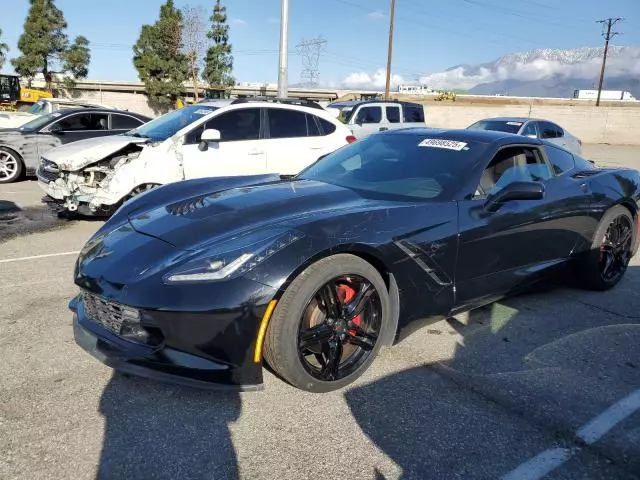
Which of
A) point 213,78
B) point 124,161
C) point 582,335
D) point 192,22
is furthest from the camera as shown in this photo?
point 213,78

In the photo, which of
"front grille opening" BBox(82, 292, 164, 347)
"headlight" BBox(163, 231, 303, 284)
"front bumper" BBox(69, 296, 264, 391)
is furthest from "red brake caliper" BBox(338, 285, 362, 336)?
"front grille opening" BBox(82, 292, 164, 347)

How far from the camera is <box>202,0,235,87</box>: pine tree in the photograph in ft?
145

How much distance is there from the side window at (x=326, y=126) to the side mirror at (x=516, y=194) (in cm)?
521

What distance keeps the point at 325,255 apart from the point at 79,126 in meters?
8.98

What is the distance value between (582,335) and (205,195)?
288cm

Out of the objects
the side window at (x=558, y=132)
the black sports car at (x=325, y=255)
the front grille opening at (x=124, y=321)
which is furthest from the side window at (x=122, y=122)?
the side window at (x=558, y=132)

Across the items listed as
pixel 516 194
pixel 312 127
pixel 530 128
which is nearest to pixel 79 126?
pixel 312 127

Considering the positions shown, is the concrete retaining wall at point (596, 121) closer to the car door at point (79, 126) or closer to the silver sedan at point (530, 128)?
the silver sedan at point (530, 128)

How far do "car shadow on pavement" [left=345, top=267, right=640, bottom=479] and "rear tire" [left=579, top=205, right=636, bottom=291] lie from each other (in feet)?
1.55

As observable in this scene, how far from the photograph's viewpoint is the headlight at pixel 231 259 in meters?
2.51

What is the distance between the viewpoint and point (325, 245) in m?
2.70

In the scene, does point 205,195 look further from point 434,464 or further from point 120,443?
point 434,464

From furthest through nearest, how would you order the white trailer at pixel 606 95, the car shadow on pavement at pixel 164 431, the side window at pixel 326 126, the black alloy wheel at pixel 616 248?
the white trailer at pixel 606 95
the side window at pixel 326 126
the black alloy wheel at pixel 616 248
the car shadow on pavement at pixel 164 431

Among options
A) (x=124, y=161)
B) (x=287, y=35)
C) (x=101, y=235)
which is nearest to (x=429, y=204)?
(x=101, y=235)
